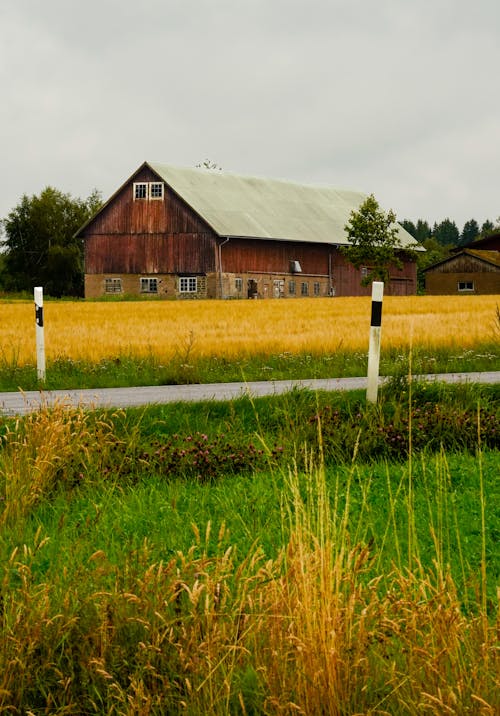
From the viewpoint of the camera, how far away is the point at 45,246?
100 meters

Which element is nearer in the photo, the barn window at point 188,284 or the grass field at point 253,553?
the grass field at point 253,553

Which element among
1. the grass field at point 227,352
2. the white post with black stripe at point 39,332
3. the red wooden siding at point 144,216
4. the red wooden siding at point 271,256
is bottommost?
the grass field at point 227,352

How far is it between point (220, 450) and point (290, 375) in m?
7.37

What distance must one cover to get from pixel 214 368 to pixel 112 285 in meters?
51.6

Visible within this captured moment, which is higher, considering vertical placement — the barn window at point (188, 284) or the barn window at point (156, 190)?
the barn window at point (156, 190)

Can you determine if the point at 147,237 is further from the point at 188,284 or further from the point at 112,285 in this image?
the point at 112,285

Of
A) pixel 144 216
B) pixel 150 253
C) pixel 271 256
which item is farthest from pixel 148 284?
pixel 271 256

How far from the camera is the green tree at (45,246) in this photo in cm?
9812

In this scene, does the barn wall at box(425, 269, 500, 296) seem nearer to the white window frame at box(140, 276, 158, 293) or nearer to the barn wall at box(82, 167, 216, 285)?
the barn wall at box(82, 167, 216, 285)

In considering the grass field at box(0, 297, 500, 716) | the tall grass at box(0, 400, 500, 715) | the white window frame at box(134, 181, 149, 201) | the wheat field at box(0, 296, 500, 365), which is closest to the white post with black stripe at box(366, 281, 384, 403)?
the grass field at box(0, 297, 500, 716)

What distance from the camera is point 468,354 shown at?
61.5ft

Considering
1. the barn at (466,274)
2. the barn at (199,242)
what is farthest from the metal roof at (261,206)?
the barn at (466,274)

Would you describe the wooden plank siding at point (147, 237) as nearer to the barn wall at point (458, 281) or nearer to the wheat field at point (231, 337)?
the barn wall at point (458, 281)

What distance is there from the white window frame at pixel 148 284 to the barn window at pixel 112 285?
5.53 feet
